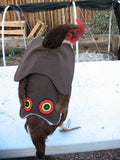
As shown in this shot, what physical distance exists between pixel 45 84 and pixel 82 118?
0.47 m

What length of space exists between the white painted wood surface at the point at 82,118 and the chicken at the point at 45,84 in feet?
0.66

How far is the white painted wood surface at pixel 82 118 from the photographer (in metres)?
0.87

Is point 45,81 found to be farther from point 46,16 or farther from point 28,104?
point 46,16

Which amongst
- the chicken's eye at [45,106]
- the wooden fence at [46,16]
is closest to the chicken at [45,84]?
the chicken's eye at [45,106]

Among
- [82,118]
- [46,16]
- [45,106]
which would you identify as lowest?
[82,118]

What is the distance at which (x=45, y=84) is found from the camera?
2.16ft

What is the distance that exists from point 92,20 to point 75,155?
428 centimetres

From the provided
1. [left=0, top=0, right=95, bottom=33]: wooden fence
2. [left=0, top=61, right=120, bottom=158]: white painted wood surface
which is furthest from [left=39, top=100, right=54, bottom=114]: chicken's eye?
[left=0, top=0, right=95, bottom=33]: wooden fence

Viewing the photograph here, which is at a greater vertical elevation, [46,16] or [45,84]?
[46,16]

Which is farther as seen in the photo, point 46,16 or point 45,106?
point 46,16

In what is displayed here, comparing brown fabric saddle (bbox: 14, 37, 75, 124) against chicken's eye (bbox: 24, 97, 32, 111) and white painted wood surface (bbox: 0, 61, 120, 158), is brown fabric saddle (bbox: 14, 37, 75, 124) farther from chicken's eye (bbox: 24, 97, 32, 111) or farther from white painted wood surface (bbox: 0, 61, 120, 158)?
white painted wood surface (bbox: 0, 61, 120, 158)

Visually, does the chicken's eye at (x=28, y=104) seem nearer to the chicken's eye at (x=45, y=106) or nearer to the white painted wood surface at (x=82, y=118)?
the chicken's eye at (x=45, y=106)

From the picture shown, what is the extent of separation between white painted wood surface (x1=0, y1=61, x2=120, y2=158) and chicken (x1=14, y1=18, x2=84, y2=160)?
200mm

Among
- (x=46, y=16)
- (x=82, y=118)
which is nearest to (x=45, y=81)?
(x=82, y=118)
